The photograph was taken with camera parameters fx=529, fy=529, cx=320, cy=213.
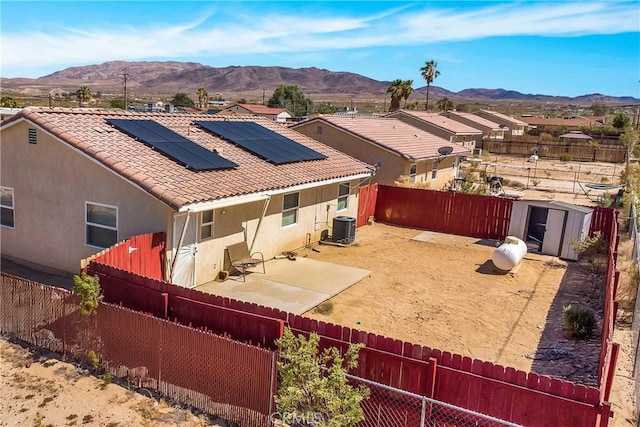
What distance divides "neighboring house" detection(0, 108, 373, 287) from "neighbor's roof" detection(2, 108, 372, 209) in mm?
34

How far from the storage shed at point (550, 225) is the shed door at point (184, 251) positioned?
13.2 metres

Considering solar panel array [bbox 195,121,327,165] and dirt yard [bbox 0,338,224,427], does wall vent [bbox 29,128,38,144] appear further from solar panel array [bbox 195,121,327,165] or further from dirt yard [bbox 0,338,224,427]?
dirt yard [bbox 0,338,224,427]

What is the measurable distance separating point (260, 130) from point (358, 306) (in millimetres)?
9890

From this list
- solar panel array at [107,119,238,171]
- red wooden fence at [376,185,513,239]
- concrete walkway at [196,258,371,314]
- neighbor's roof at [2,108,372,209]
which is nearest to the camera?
Result: neighbor's roof at [2,108,372,209]

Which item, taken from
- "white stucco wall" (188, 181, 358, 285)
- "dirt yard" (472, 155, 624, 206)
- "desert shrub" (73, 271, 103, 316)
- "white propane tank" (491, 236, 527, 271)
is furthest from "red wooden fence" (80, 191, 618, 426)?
"dirt yard" (472, 155, 624, 206)

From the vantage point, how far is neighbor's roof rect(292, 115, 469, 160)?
27.2 meters

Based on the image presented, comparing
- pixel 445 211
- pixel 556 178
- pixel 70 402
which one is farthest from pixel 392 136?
pixel 70 402

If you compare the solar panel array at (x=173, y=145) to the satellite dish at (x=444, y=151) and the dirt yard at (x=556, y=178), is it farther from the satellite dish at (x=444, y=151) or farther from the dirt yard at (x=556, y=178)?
the dirt yard at (x=556, y=178)

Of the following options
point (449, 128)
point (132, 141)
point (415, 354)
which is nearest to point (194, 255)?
point (132, 141)

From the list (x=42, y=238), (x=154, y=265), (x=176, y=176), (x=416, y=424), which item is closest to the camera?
(x=416, y=424)

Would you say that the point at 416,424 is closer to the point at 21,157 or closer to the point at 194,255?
the point at 194,255

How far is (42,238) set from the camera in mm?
14477

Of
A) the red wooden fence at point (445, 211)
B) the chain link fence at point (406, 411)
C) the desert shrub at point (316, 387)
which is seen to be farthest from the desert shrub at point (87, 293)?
the red wooden fence at point (445, 211)

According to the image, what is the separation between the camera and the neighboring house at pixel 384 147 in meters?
27.0
